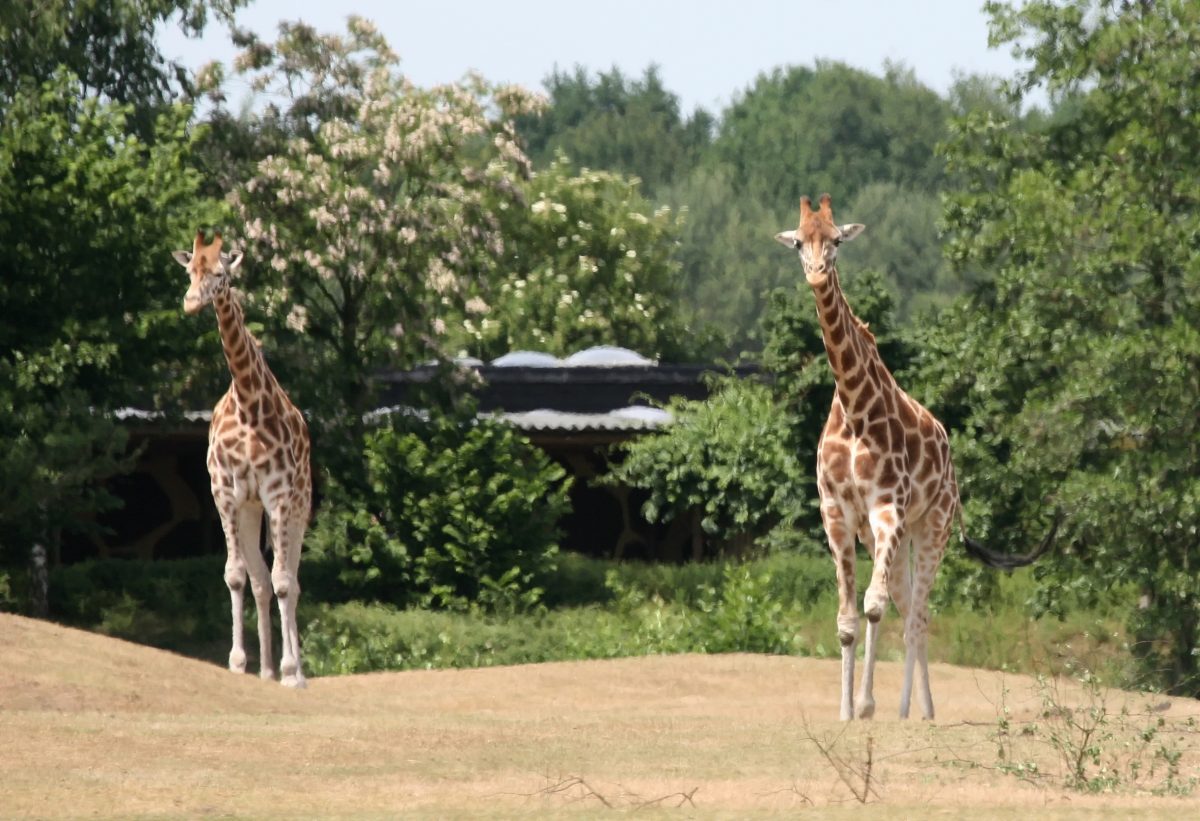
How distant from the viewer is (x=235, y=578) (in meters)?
18.6

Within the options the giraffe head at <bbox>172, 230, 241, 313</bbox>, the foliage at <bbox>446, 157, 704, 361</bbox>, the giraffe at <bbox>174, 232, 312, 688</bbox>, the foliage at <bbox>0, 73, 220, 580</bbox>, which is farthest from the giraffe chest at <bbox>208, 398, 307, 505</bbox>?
the foliage at <bbox>446, 157, 704, 361</bbox>

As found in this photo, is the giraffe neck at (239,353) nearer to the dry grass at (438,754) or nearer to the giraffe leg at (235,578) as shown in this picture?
the giraffe leg at (235,578)

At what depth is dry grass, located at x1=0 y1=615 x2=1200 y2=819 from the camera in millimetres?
10891

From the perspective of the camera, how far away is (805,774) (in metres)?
12.0

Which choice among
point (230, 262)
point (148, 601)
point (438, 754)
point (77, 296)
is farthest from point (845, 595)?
point (148, 601)

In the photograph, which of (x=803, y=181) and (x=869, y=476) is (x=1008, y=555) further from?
(x=803, y=181)

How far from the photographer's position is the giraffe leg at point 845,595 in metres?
15.2

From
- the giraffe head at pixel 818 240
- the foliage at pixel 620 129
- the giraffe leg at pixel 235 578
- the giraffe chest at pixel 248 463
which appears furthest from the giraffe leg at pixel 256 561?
the foliage at pixel 620 129

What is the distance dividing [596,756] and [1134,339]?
33.5 feet

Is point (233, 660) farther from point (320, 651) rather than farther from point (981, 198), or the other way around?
point (981, 198)

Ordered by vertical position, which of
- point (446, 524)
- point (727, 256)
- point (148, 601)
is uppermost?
point (727, 256)

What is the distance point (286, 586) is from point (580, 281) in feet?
103

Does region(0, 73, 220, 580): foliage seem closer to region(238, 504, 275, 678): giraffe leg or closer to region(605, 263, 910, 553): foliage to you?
region(238, 504, 275, 678): giraffe leg

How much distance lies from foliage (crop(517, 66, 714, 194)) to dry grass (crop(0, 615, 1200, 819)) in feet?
264
